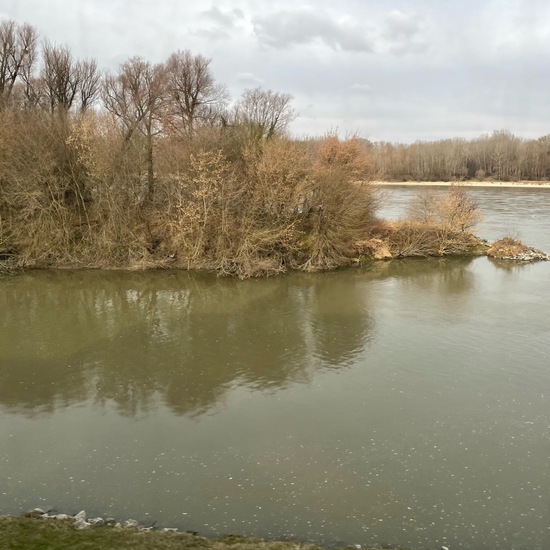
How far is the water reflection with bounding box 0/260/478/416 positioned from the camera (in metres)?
15.1

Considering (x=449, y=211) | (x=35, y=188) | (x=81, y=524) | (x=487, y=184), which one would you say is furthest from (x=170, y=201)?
(x=487, y=184)

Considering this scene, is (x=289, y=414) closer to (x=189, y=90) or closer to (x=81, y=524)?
(x=81, y=524)

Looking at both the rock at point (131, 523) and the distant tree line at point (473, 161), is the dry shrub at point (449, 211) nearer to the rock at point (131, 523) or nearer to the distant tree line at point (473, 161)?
the rock at point (131, 523)

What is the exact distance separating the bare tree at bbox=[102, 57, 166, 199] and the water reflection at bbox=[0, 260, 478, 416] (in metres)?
10.1

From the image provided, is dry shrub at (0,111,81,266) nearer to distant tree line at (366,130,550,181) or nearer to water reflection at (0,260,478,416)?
water reflection at (0,260,478,416)

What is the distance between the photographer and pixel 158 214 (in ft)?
107

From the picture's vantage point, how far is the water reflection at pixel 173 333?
15141 millimetres

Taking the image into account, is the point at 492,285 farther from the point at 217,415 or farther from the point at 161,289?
the point at 217,415

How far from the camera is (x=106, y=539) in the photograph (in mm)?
8203

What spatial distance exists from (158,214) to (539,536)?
27.9 meters

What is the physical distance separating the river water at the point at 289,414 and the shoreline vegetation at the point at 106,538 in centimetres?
53

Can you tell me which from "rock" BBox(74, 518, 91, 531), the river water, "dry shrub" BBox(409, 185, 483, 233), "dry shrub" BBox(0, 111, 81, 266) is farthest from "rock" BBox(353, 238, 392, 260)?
"rock" BBox(74, 518, 91, 531)

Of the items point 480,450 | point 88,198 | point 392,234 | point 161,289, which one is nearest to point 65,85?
point 88,198

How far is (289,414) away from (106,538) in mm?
6157
